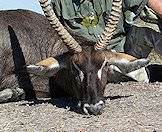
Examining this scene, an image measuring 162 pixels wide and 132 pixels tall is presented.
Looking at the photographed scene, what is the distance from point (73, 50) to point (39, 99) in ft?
4.26

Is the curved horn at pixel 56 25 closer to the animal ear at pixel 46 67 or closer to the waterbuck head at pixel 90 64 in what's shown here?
the waterbuck head at pixel 90 64

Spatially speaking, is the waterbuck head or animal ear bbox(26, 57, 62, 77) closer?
the waterbuck head

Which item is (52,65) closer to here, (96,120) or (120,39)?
(96,120)

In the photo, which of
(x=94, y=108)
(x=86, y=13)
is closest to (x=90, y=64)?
(x=94, y=108)

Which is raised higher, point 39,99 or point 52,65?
point 52,65

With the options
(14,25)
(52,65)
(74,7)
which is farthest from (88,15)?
(52,65)

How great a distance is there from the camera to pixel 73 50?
7391mm

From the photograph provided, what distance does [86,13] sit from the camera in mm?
9078

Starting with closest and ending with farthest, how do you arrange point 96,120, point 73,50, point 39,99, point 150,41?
point 96,120, point 73,50, point 39,99, point 150,41

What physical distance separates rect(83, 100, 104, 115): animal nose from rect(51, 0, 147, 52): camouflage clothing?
231cm

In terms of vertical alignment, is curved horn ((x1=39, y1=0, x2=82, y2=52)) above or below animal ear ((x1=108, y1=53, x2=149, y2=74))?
above

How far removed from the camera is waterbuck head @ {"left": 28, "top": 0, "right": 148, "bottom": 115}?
6934 millimetres

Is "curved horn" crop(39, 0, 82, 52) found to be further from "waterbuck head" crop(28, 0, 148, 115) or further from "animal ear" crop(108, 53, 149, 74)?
"animal ear" crop(108, 53, 149, 74)

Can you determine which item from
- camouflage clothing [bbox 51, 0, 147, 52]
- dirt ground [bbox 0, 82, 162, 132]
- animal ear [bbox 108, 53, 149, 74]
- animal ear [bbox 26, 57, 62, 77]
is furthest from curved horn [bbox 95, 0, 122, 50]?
camouflage clothing [bbox 51, 0, 147, 52]
